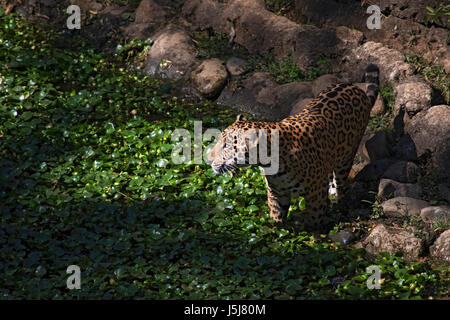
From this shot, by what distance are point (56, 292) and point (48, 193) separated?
194 cm

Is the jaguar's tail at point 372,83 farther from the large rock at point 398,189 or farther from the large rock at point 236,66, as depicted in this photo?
the large rock at point 236,66

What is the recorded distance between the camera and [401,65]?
925cm

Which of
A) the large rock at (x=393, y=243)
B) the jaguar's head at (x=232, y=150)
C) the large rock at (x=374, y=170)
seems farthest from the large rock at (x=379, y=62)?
the jaguar's head at (x=232, y=150)

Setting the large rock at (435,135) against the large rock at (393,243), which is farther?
the large rock at (435,135)

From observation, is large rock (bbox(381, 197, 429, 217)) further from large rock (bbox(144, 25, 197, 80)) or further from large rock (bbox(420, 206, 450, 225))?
large rock (bbox(144, 25, 197, 80))

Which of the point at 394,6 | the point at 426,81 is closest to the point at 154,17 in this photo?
the point at 394,6

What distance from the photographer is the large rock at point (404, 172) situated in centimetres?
797

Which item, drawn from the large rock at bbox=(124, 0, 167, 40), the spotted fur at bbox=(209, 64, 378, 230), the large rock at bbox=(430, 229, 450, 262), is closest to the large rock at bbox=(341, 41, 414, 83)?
the spotted fur at bbox=(209, 64, 378, 230)

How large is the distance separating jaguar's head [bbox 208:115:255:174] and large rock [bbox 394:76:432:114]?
2824 mm

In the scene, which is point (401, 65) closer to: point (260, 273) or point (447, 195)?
point (447, 195)

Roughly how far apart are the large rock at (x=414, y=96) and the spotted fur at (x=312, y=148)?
88cm

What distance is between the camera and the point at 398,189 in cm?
780

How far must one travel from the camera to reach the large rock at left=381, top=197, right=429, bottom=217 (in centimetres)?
742

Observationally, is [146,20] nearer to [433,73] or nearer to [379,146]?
[433,73]
